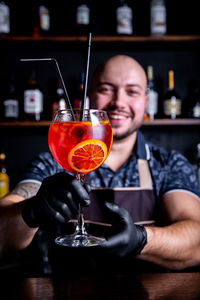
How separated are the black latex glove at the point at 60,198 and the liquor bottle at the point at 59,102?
135 cm

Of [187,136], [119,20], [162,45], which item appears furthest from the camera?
[187,136]

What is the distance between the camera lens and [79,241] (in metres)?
0.78

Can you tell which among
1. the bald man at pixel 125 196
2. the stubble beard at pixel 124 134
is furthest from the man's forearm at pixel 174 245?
the stubble beard at pixel 124 134

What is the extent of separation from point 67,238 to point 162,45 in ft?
5.69

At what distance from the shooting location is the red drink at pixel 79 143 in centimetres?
75

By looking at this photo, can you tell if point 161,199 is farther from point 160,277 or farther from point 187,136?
point 187,136

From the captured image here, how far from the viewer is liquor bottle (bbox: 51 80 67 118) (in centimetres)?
210

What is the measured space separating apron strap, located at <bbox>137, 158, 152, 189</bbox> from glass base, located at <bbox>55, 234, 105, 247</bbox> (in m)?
0.70

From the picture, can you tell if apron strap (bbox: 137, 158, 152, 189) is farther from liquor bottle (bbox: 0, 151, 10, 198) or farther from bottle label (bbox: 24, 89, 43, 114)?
liquor bottle (bbox: 0, 151, 10, 198)

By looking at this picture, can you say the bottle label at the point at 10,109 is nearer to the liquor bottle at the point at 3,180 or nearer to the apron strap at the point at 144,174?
the liquor bottle at the point at 3,180

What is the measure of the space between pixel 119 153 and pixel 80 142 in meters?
0.91

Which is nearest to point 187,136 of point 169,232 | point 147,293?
point 169,232

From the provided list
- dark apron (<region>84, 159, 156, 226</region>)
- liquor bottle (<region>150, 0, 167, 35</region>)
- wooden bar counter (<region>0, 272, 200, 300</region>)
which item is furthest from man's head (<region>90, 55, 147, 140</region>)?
wooden bar counter (<region>0, 272, 200, 300</region>)

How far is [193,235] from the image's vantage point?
1.14m
